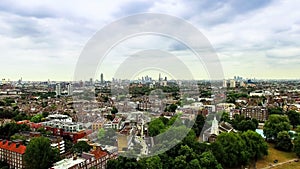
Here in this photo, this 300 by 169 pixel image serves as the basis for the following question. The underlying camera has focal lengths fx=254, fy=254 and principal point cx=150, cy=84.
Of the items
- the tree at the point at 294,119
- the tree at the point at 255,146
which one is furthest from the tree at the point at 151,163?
the tree at the point at 294,119

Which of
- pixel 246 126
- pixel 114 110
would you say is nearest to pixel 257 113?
pixel 246 126

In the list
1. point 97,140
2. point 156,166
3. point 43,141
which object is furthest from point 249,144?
point 43,141

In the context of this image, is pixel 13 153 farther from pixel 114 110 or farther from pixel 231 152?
pixel 114 110

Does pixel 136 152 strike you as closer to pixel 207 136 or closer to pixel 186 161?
pixel 186 161

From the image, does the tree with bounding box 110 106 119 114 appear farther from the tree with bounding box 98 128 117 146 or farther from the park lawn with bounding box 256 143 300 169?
the park lawn with bounding box 256 143 300 169

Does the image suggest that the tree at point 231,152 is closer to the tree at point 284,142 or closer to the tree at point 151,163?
the tree at point 151,163
